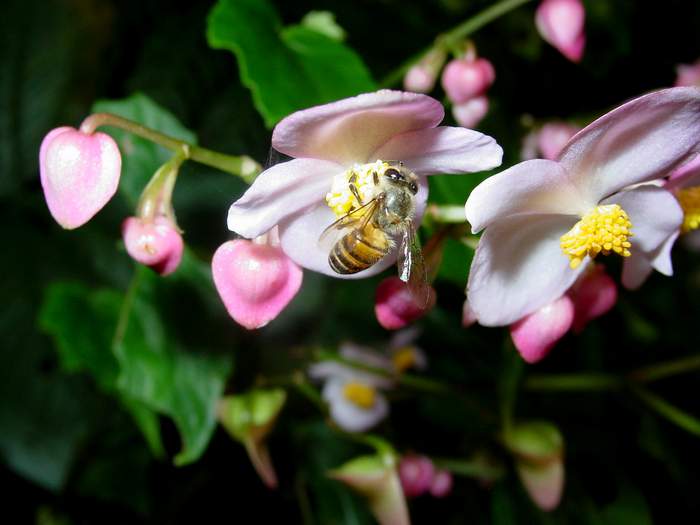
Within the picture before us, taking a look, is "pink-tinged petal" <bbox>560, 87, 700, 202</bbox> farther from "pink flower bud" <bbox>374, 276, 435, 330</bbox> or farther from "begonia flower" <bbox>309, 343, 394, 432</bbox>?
"begonia flower" <bbox>309, 343, 394, 432</bbox>

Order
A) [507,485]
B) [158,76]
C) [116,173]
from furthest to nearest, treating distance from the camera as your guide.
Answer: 1. [158,76]
2. [507,485]
3. [116,173]

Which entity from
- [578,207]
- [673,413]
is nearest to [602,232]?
[578,207]

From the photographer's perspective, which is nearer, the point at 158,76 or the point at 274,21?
the point at 274,21

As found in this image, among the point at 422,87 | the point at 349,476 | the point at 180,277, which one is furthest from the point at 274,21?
the point at 349,476

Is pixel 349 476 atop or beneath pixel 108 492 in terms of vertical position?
atop

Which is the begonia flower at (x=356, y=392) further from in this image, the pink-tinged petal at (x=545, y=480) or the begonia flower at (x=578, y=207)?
the begonia flower at (x=578, y=207)

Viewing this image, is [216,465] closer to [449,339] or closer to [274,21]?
[449,339]
